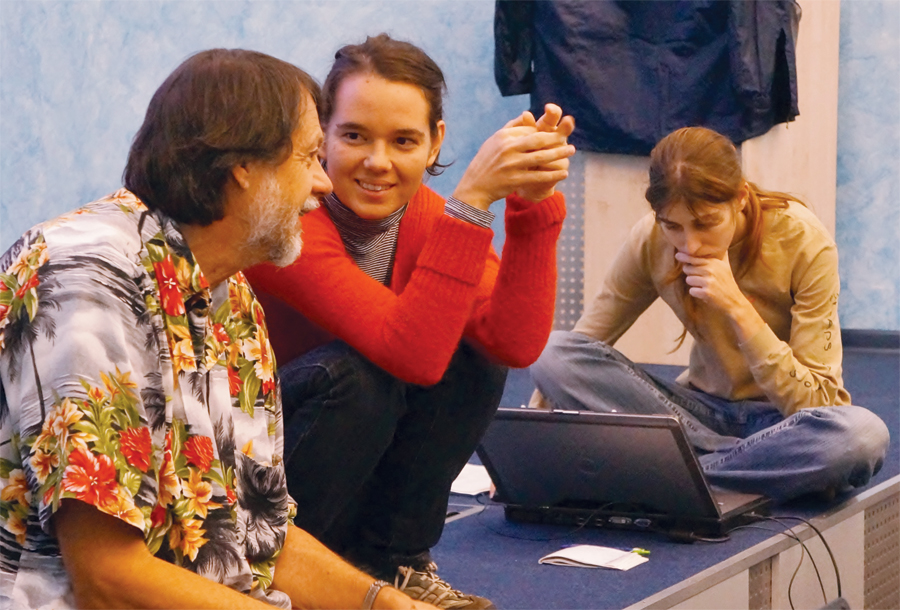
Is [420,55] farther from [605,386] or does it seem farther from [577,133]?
[577,133]

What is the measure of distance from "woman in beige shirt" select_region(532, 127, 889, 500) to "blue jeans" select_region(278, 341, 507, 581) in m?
0.60

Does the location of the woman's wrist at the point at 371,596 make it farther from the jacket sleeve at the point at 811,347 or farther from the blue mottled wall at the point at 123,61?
the blue mottled wall at the point at 123,61

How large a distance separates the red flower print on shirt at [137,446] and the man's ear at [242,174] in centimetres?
24

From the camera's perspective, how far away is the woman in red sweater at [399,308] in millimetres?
1281

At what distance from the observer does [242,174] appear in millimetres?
914

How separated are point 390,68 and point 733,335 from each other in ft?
3.05

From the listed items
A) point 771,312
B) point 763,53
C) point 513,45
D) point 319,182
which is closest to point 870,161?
point 763,53

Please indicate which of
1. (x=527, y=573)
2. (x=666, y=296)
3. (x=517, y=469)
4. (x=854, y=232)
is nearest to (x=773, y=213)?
(x=666, y=296)

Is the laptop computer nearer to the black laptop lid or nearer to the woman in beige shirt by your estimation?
Answer: the black laptop lid

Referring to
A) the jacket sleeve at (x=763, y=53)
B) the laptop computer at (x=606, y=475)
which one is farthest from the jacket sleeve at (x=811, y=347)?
the jacket sleeve at (x=763, y=53)

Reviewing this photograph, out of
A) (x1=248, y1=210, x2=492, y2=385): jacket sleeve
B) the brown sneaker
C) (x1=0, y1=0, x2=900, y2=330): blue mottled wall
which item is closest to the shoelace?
the brown sneaker

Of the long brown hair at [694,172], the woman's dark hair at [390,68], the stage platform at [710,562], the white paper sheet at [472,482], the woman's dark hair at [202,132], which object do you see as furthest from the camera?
the white paper sheet at [472,482]

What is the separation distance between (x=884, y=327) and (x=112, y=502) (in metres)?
3.88

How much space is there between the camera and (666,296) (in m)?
2.02
